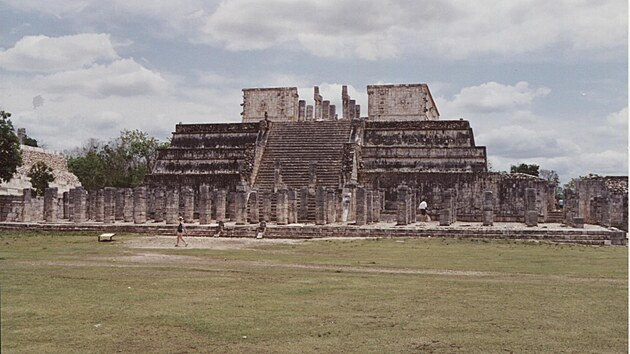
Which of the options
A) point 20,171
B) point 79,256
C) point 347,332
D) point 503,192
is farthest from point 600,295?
point 20,171

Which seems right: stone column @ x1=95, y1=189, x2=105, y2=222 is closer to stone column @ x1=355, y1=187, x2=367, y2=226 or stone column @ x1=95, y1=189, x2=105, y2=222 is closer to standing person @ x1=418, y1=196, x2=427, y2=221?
stone column @ x1=355, y1=187, x2=367, y2=226

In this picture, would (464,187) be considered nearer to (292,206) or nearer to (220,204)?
(292,206)

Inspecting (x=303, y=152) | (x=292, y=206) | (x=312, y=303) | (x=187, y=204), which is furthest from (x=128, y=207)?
(x=312, y=303)

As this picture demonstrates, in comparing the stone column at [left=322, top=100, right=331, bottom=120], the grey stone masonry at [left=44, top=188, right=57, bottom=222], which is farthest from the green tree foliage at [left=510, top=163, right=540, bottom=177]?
the grey stone masonry at [left=44, top=188, right=57, bottom=222]

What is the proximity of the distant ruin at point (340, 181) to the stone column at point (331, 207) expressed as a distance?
6cm

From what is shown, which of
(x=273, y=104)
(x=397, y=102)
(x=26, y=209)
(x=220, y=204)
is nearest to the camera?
(x=220, y=204)

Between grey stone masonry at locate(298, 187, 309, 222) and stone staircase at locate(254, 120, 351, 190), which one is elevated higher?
stone staircase at locate(254, 120, 351, 190)

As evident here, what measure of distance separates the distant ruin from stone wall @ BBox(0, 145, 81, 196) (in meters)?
11.5

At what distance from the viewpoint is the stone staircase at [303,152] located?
113 ft

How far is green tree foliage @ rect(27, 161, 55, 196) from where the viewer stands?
45312 mm

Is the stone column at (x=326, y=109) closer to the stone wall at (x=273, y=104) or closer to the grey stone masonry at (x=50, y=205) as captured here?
the stone wall at (x=273, y=104)

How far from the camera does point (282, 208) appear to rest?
28.0 m

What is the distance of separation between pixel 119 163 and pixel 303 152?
26.8 metres

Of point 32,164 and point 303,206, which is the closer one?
point 303,206
